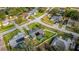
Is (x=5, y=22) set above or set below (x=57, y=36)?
above

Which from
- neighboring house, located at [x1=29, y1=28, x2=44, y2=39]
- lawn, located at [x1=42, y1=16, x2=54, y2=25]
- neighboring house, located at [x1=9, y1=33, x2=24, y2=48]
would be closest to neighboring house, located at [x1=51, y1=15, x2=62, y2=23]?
lawn, located at [x1=42, y1=16, x2=54, y2=25]

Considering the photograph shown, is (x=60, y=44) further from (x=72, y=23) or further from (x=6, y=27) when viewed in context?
(x=6, y=27)

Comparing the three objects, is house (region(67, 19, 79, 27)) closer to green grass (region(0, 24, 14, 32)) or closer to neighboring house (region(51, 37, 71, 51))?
neighboring house (region(51, 37, 71, 51))

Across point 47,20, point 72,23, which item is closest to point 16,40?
point 47,20
